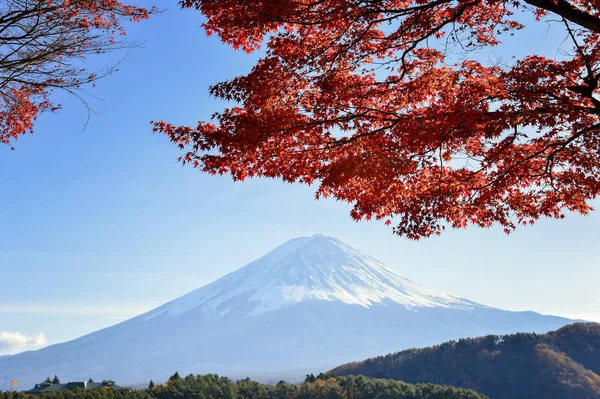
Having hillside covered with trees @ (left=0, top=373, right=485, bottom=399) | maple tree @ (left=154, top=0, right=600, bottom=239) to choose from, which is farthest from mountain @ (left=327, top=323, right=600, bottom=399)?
maple tree @ (left=154, top=0, right=600, bottom=239)

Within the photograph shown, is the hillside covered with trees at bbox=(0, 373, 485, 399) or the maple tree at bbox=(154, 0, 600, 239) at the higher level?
the maple tree at bbox=(154, 0, 600, 239)

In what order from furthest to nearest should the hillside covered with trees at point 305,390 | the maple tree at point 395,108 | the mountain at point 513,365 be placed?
the mountain at point 513,365 < the hillside covered with trees at point 305,390 < the maple tree at point 395,108

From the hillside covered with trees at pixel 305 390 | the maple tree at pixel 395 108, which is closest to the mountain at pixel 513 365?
the hillside covered with trees at pixel 305 390

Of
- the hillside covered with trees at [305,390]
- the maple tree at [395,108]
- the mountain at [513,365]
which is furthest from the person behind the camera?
the mountain at [513,365]

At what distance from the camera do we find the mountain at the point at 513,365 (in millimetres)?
69188

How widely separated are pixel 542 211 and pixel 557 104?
2361mm

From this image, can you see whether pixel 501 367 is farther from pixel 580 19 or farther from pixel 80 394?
pixel 580 19

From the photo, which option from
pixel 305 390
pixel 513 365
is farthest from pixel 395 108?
pixel 513 365

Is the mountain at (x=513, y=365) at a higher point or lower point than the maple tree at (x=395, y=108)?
lower

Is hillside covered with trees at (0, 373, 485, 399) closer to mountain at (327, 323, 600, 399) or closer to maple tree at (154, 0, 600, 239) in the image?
mountain at (327, 323, 600, 399)

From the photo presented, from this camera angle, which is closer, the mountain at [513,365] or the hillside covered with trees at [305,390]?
the hillside covered with trees at [305,390]

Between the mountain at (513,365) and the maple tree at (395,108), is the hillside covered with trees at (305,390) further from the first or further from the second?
the maple tree at (395,108)

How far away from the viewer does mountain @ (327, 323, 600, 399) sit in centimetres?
6919

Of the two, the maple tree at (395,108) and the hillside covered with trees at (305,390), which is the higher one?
the maple tree at (395,108)
